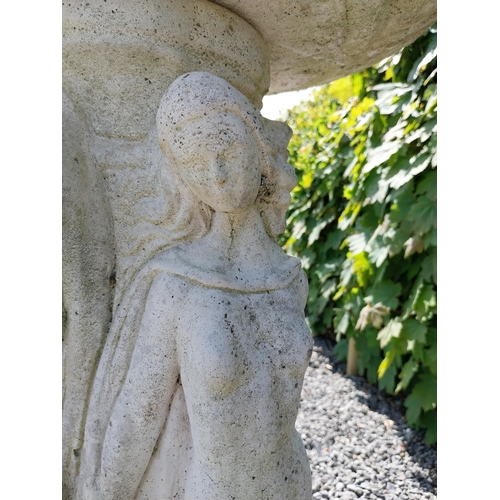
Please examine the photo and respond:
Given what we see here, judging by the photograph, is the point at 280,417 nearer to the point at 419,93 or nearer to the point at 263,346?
the point at 263,346

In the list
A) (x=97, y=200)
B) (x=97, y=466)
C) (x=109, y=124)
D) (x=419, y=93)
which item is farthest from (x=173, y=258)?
(x=419, y=93)

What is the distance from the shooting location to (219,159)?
1.16m

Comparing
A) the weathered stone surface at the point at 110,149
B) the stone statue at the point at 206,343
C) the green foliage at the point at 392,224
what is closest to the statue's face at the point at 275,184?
the stone statue at the point at 206,343

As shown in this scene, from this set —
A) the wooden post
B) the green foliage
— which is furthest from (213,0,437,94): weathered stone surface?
the wooden post

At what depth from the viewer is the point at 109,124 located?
1265 mm

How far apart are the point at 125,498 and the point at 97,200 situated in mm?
647

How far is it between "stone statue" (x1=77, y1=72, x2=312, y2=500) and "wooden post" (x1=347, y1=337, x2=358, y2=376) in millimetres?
2269

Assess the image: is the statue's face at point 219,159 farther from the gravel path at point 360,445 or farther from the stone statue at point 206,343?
the gravel path at point 360,445

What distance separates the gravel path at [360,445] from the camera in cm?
233

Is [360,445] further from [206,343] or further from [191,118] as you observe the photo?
[191,118]

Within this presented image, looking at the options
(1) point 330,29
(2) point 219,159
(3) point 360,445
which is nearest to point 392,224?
(3) point 360,445

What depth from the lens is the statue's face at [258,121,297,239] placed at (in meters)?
1.27

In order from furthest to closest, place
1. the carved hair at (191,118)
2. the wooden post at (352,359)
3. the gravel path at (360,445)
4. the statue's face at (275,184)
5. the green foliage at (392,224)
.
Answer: the wooden post at (352,359), the green foliage at (392,224), the gravel path at (360,445), the statue's face at (275,184), the carved hair at (191,118)

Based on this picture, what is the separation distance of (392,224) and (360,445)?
1.07m
